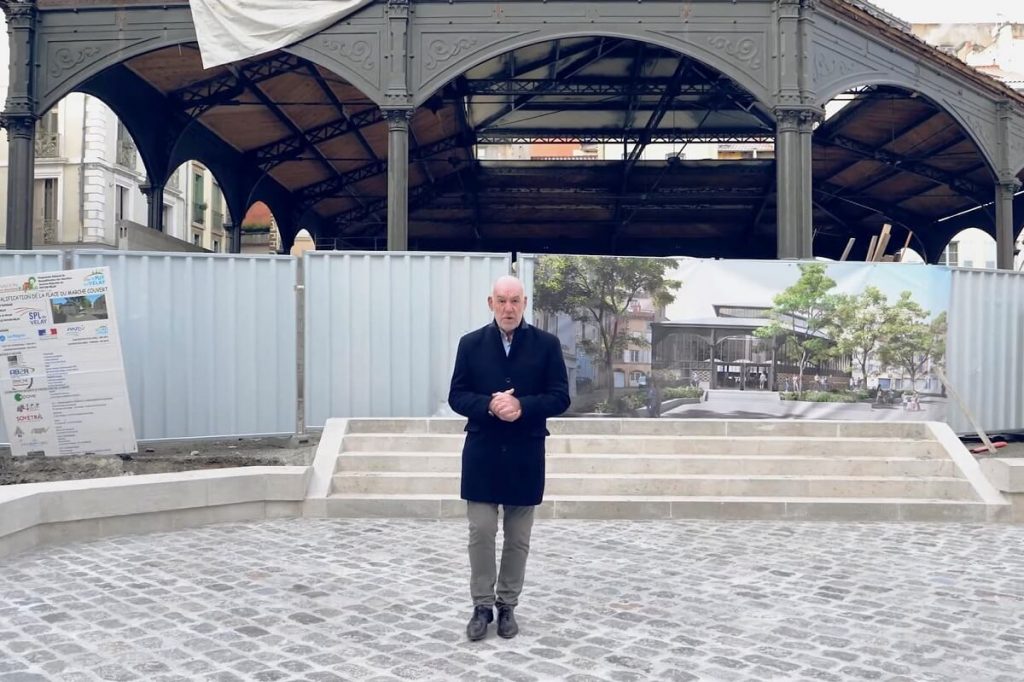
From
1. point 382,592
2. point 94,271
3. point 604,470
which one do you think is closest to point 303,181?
point 94,271

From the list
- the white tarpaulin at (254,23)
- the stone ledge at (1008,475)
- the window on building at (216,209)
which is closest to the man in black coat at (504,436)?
the stone ledge at (1008,475)

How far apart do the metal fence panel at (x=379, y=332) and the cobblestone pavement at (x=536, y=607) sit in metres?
2.62

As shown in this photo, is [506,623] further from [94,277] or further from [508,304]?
[94,277]

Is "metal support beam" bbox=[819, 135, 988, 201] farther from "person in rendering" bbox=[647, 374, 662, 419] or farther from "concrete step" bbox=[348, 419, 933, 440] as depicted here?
"person in rendering" bbox=[647, 374, 662, 419]

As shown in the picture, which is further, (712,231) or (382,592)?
(712,231)

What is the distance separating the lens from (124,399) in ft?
28.7

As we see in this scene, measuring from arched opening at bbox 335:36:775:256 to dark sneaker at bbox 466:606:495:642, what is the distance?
1154 cm

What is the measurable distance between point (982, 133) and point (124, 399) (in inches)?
570

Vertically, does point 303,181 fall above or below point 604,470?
above

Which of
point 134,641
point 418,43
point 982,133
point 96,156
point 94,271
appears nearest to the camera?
point 134,641

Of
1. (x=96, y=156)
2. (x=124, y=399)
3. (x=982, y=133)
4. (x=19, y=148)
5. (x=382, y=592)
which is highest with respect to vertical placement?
(x=96, y=156)

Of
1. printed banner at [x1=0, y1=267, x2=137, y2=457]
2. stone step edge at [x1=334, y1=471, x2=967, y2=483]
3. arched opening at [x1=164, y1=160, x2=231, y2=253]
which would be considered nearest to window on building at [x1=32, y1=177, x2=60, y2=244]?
arched opening at [x1=164, y1=160, x2=231, y2=253]

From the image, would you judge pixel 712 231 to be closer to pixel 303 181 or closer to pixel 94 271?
pixel 303 181

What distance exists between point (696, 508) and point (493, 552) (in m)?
3.89
